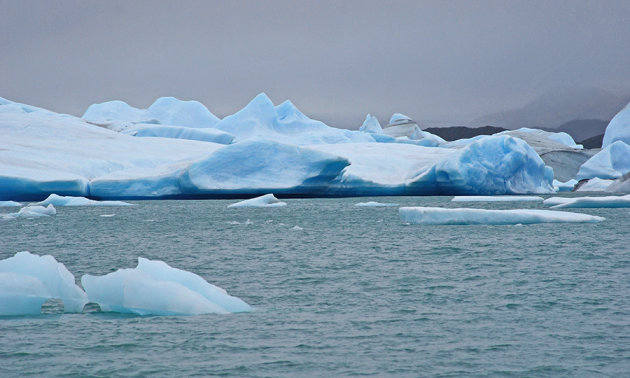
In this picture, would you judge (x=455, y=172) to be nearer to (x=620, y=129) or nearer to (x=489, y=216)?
(x=489, y=216)

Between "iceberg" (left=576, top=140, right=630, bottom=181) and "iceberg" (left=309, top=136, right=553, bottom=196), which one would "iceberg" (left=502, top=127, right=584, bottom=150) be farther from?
"iceberg" (left=309, top=136, right=553, bottom=196)

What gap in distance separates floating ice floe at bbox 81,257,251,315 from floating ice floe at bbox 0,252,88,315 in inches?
7.6

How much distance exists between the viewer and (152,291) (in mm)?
7703

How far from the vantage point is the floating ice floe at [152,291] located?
7645 mm

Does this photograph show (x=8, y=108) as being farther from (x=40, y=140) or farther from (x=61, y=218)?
(x=61, y=218)

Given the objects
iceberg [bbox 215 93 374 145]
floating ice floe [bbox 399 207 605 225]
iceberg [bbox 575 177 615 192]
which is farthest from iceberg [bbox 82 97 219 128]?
floating ice floe [bbox 399 207 605 225]

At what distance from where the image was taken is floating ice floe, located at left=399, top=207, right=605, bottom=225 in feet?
59.3

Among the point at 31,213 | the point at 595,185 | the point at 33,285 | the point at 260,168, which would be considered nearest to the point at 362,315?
the point at 33,285

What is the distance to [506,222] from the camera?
1836cm

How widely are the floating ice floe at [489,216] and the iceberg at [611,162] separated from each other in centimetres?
3263

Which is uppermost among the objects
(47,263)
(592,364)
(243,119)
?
(243,119)

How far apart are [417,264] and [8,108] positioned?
4515 centimetres

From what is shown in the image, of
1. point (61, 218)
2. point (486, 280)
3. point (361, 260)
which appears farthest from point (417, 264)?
point (61, 218)

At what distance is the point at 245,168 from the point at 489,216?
1602cm
